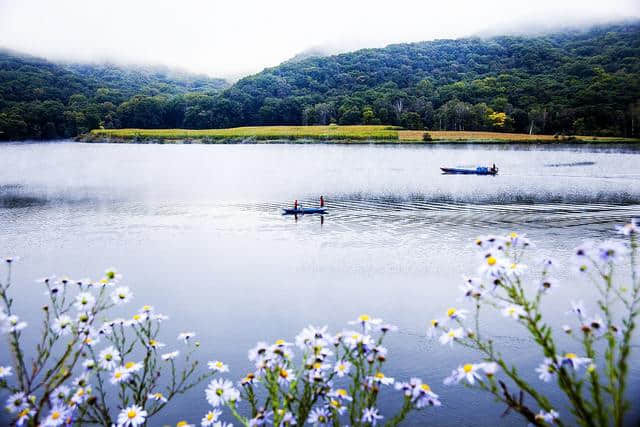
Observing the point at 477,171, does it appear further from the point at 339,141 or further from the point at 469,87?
the point at 339,141

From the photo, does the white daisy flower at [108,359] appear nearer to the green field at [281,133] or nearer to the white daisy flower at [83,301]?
the white daisy flower at [83,301]

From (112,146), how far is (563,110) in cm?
3877

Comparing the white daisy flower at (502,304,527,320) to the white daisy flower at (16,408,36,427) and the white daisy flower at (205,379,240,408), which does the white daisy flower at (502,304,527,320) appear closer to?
the white daisy flower at (205,379,240,408)

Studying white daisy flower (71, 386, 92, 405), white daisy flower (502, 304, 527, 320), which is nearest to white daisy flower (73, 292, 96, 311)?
white daisy flower (71, 386, 92, 405)

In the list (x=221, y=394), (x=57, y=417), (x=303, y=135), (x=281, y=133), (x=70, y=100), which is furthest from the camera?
(x=281, y=133)

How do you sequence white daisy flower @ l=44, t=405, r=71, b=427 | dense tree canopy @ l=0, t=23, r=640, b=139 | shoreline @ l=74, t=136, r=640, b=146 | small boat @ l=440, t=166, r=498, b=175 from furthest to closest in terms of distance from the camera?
1. shoreline @ l=74, t=136, r=640, b=146
2. dense tree canopy @ l=0, t=23, r=640, b=139
3. small boat @ l=440, t=166, r=498, b=175
4. white daisy flower @ l=44, t=405, r=71, b=427

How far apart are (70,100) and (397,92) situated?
3381 cm

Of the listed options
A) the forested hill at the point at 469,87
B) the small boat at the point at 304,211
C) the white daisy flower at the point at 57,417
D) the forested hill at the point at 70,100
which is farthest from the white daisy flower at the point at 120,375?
the forested hill at the point at 469,87

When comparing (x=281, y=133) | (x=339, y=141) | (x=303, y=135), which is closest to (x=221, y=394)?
(x=339, y=141)

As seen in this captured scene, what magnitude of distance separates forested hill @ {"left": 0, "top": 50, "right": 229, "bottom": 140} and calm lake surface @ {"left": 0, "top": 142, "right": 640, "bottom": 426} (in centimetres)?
1033

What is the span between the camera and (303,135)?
5584cm

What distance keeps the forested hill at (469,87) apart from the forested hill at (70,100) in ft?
26.5

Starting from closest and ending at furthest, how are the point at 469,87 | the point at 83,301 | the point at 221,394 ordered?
the point at 221,394
the point at 83,301
the point at 469,87

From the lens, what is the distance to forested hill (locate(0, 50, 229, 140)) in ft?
109
